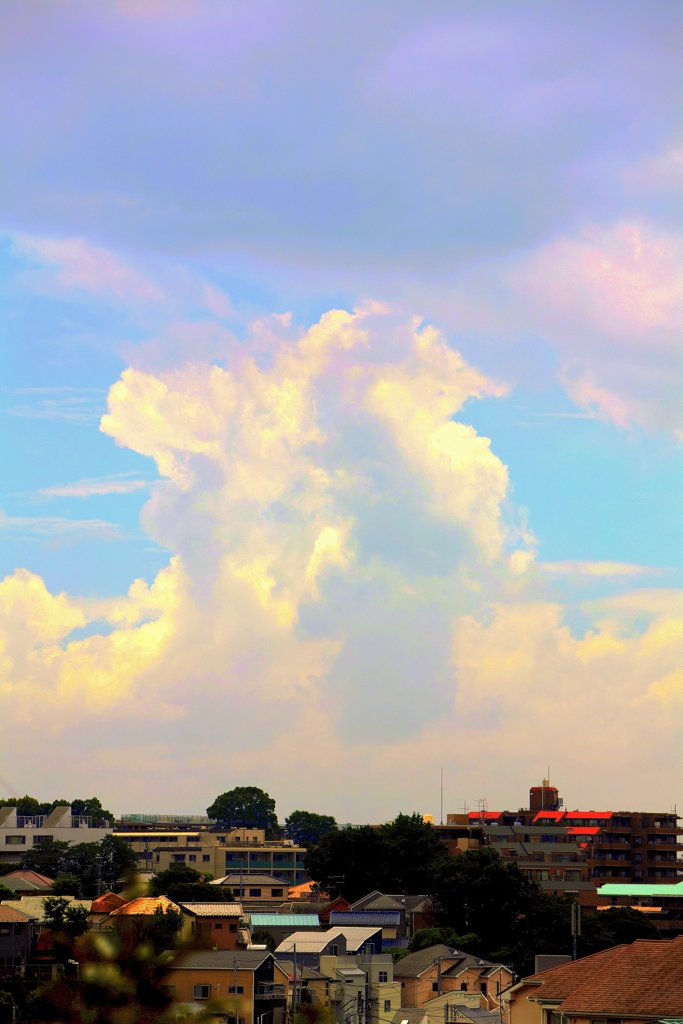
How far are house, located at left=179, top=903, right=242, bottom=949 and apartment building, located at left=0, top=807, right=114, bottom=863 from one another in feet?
242

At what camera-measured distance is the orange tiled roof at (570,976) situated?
42.7 m

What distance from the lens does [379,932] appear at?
101m

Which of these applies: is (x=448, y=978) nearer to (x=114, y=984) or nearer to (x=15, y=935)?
(x=15, y=935)

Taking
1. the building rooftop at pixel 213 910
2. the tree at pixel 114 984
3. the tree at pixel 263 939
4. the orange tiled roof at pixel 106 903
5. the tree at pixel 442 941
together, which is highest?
the tree at pixel 114 984

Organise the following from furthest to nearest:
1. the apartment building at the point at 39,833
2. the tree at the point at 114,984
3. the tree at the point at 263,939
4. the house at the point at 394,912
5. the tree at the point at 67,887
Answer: the apartment building at the point at 39,833 < the tree at the point at 67,887 < the house at the point at 394,912 < the tree at the point at 263,939 < the tree at the point at 114,984

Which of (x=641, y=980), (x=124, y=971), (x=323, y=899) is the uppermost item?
(x=124, y=971)

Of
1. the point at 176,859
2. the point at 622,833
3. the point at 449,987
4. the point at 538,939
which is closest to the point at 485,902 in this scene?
the point at 538,939

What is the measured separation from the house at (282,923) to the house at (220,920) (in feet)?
23.2

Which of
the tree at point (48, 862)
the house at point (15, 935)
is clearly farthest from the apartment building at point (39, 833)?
the house at point (15, 935)

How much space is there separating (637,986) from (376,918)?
74.4 meters

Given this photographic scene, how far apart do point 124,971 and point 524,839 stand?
154 meters

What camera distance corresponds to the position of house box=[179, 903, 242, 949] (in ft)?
319

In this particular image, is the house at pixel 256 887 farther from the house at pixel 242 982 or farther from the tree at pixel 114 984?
the tree at pixel 114 984

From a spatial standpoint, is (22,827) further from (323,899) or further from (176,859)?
(323,899)
